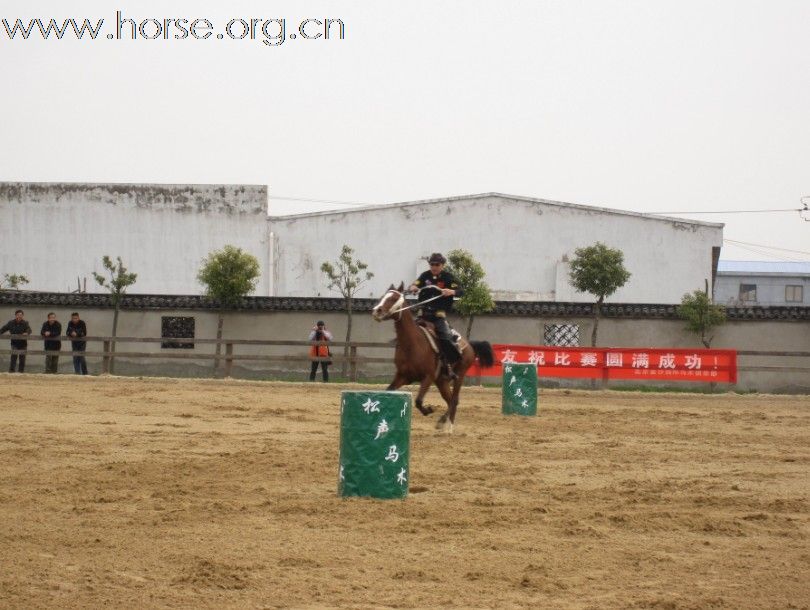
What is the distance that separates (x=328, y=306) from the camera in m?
38.7

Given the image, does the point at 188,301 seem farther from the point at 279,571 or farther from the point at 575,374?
the point at 279,571

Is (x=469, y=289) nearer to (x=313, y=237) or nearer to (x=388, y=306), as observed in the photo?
(x=313, y=237)

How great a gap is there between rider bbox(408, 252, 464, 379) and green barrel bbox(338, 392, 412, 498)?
23.6ft

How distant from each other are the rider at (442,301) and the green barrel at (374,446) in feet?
23.6

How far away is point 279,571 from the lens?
6969mm

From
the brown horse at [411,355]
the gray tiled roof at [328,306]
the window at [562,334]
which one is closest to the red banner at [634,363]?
the gray tiled roof at [328,306]

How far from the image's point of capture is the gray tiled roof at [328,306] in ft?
124

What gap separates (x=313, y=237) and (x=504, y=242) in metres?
8.18

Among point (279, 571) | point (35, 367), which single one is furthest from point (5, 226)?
point (279, 571)

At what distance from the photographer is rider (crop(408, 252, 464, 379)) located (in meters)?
16.9

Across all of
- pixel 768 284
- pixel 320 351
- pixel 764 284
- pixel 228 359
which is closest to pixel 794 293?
pixel 768 284

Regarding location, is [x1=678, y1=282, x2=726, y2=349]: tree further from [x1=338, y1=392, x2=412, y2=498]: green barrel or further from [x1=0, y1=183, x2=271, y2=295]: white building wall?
[x1=338, y1=392, x2=412, y2=498]: green barrel

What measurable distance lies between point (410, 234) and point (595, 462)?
120ft

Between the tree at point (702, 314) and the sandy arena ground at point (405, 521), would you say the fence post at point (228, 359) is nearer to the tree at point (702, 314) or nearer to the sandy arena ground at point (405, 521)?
the sandy arena ground at point (405, 521)
